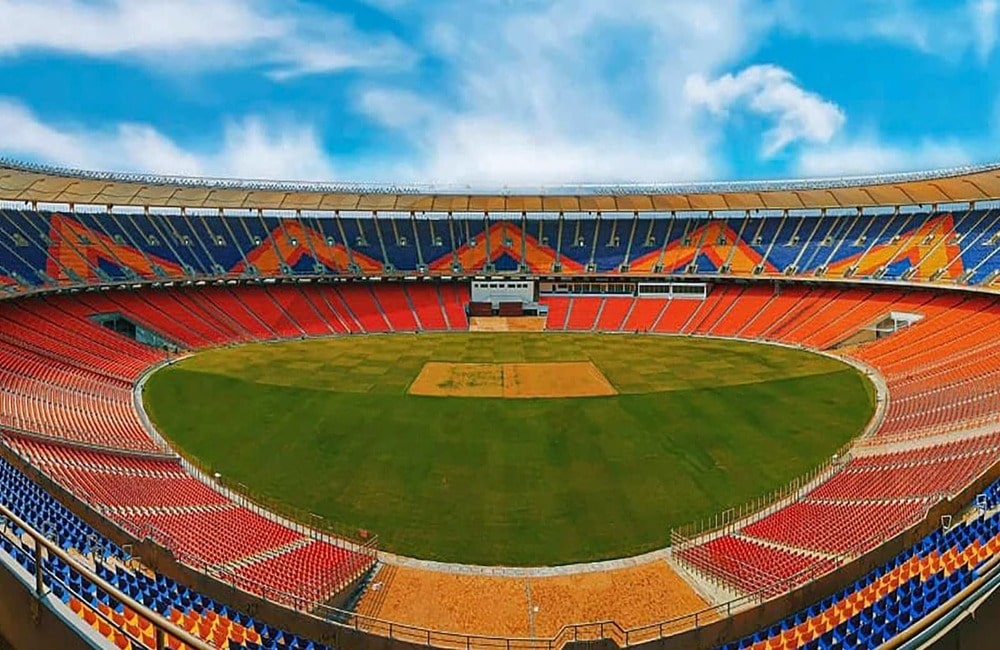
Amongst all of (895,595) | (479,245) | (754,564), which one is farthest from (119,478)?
(479,245)

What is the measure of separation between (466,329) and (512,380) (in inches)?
781

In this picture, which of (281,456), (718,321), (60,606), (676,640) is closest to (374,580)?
(676,640)

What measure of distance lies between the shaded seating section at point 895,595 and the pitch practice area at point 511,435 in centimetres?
595

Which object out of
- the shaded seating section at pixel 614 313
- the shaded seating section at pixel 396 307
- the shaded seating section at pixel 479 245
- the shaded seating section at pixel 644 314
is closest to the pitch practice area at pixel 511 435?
the shaded seating section at pixel 644 314

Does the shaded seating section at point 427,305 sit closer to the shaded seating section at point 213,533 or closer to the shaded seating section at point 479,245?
the shaded seating section at point 479,245

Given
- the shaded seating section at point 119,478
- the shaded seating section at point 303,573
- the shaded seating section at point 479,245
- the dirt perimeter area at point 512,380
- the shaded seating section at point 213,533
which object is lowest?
the shaded seating section at point 303,573

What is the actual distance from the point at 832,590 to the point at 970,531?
315 cm

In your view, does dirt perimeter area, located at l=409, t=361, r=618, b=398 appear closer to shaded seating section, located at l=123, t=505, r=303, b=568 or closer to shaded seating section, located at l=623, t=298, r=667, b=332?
shaded seating section, located at l=623, t=298, r=667, b=332

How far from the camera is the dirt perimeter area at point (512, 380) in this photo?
113 feet

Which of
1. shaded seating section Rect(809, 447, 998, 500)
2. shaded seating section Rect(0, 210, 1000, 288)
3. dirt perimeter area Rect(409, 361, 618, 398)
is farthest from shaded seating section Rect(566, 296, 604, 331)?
shaded seating section Rect(809, 447, 998, 500)

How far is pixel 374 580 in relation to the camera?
16688mm

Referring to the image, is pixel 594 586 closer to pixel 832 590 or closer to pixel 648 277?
pixel 832 590

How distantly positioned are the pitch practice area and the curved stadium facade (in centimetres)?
160

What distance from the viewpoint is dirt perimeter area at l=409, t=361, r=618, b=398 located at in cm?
3434
